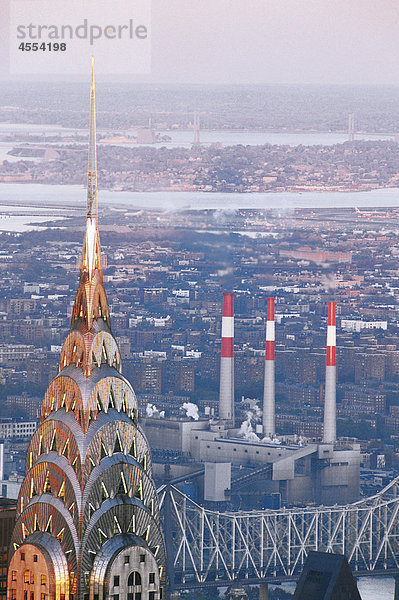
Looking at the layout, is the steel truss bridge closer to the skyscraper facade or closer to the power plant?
the power plant

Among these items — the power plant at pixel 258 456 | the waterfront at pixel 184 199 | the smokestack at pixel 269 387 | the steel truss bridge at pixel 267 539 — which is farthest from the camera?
the waterfront at pixel 184 199

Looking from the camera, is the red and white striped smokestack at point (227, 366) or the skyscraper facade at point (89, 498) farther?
the red and white striped smokestack at point (227, 366)

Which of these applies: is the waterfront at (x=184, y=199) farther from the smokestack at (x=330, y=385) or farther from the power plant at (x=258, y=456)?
the smokestack at (x=330, y=385)

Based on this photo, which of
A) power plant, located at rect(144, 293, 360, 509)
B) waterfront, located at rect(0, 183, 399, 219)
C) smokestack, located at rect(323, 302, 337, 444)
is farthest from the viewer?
waterfront, located at rect(0, 183, 399, 219)

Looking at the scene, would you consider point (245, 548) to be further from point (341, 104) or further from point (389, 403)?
point (341, 104)

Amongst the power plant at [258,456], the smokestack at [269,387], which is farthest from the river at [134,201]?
the smokestack at [269,387]

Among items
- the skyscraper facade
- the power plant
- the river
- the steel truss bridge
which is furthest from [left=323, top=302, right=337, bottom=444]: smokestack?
the skyscraper facade

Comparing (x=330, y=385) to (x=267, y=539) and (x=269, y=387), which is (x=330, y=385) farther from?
(x=267, y=539)

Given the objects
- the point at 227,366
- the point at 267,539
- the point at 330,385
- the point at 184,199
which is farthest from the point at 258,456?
the point at 184,199
